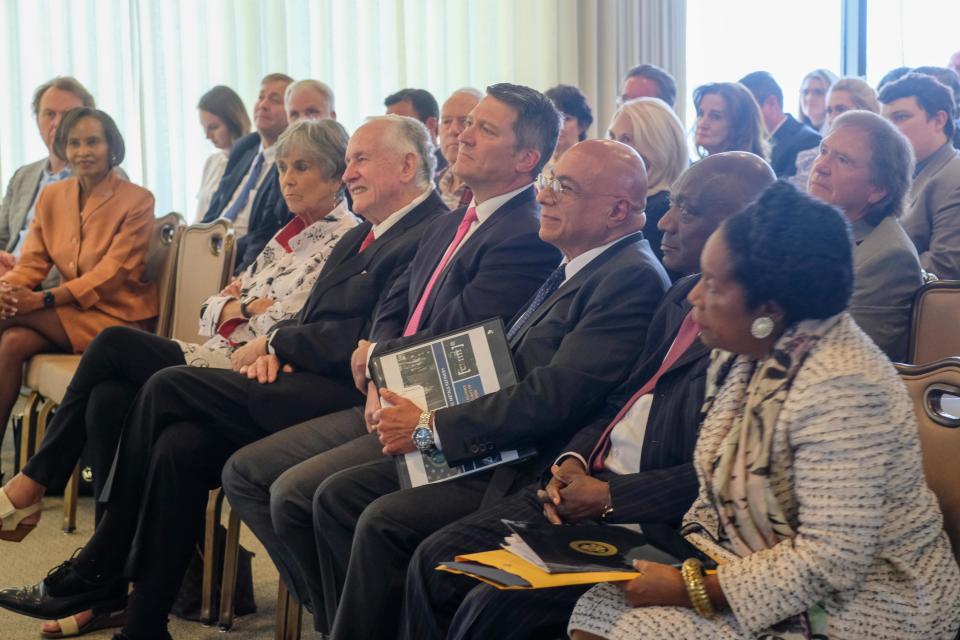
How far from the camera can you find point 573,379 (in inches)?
83.0

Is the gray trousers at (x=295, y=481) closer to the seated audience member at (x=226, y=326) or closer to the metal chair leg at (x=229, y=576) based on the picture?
the metal chair leg at (x=229, y=576)

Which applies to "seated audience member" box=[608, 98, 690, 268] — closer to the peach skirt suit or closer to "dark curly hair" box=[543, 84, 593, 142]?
"dark curly hair" box=[543, 84, 593, 142]

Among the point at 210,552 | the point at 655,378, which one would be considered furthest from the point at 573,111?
the point at 655,378

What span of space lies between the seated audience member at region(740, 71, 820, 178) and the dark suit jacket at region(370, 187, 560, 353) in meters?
2.71

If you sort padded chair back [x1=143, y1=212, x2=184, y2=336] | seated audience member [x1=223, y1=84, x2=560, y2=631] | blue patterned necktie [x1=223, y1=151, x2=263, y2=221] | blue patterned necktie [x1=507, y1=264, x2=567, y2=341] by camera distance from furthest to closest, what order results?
blue patterned necktie [x1=223, y1=151, x2=263, y2=221] < padded chair back [x1=143, y1=212, x2=184, y2=336] < seated audience member [x1=223, y1=84, x2=560, y2=631] < blue patterned necktie [x1=507, y1=264, x2=567, y2=341]

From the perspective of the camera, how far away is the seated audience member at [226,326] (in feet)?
9.87

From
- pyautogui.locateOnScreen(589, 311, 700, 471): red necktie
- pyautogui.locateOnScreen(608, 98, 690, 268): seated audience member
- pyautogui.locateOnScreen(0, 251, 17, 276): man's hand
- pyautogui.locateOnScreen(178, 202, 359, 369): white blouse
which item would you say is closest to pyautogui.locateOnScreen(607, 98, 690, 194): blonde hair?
pyautogui.locateOnScreen(608, 98, 690, 268): seated audience member

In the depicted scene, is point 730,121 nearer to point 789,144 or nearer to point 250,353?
point 789,144

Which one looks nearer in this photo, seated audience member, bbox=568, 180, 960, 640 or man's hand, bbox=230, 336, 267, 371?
seated audience member, bbox=568, 180, 960, 640

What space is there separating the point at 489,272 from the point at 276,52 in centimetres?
462

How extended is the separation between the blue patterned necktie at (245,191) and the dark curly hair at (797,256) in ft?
12.3

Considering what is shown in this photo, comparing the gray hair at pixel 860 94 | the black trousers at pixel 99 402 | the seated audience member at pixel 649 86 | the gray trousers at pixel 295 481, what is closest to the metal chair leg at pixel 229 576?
the gray trousers at pixel 295 481

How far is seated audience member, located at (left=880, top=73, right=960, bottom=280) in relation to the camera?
11.2 ft

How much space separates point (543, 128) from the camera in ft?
9.12
